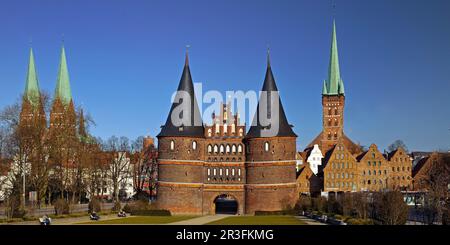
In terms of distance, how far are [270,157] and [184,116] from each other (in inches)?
432

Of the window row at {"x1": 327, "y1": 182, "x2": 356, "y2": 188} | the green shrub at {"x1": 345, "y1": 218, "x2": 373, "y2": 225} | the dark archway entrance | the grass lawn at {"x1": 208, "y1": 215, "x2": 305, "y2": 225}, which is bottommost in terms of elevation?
the dark archway entrance

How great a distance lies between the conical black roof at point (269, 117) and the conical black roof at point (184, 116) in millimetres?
6457

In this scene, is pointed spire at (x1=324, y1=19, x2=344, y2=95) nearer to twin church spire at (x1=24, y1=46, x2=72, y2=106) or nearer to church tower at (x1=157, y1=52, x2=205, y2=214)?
twin church spire at (x1=24, y1=46, x2=72, y2=106)

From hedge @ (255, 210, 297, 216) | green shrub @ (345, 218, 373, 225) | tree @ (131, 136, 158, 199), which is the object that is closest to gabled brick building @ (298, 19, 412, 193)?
tree @ (131, 136, 158, 199)

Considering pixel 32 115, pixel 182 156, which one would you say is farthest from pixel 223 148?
pixel 32 115

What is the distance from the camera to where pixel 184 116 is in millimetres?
63031

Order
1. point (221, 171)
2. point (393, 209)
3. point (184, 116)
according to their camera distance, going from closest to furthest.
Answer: point (393, 209), point (184, 116), point (221, 171)

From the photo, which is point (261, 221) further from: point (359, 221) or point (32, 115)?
point (32, 115)

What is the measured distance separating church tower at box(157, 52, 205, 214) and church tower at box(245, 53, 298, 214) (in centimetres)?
601

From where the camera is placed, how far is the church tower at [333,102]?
429ft

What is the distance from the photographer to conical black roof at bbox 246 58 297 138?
6288 cm
